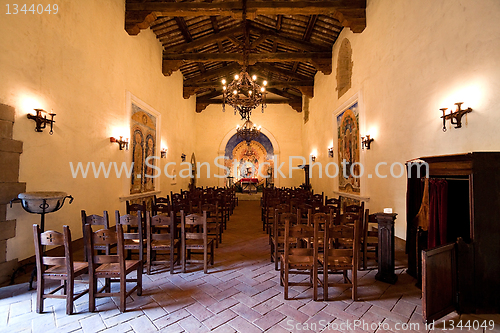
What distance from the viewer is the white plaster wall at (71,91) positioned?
347cm

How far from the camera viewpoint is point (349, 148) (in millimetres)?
7289

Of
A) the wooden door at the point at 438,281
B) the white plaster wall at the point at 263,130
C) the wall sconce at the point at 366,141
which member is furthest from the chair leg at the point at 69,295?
the white plaster wall at the point at 263,130

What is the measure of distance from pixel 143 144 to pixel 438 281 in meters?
7.64

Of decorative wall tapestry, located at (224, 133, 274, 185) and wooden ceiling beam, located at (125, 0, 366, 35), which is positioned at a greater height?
wooden ceiling beam, located at (125, 0, 366, 35)

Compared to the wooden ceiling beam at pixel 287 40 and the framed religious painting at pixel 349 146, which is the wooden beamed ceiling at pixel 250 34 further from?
the framed religious painting at pixel 349 146

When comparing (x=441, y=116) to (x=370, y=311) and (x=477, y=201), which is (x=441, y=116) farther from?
(x=370, y=311)

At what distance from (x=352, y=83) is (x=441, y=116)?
Result: 396 centimetres

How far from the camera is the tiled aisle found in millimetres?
2273

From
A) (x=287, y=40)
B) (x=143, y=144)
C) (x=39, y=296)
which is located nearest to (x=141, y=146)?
(x=143, y=144)

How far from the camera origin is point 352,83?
23.4 feet

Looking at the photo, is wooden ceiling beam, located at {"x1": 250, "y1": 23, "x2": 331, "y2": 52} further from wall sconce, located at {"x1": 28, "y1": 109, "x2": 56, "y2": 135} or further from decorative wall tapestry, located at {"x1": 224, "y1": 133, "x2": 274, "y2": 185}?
wall sconce, located at {"x1": 28, "y1": 109, "x2": 56, "y2": 135}

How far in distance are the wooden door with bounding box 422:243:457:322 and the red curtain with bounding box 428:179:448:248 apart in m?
0.40

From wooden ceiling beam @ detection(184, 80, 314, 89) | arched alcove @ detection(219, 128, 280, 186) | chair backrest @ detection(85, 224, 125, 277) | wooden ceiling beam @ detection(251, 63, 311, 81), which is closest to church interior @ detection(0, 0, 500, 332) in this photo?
chair backrest @ detection(85, 224, 125, 277)

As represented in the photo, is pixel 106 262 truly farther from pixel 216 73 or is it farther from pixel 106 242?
pixel 216 73
